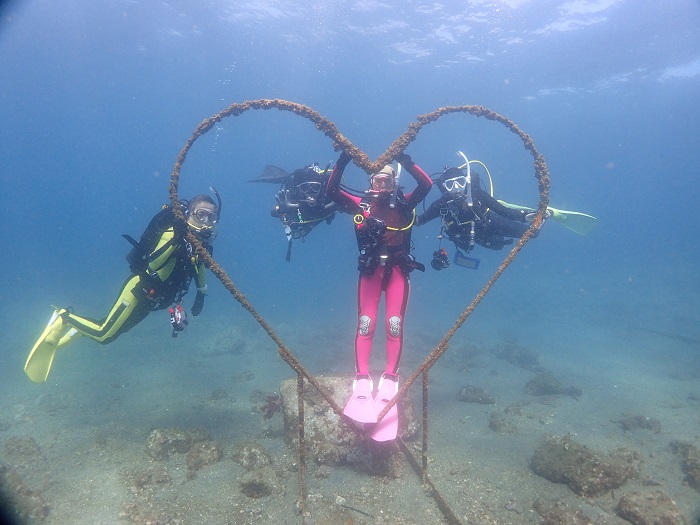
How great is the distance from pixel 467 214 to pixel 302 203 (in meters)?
3.84

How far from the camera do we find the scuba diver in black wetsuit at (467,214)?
25.4ft

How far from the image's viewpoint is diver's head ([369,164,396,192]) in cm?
645

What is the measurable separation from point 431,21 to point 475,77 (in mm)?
10259

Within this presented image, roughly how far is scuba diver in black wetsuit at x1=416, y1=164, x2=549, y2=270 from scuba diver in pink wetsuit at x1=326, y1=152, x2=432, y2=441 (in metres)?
1.21

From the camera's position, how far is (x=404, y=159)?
5715mm

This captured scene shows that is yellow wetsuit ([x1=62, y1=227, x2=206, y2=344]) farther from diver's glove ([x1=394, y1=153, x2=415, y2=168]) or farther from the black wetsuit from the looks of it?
the black wetsuit

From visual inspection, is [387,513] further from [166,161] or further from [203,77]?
[166,161]

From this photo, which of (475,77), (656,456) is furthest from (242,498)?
(475,77)

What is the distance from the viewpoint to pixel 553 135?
56.5 meters

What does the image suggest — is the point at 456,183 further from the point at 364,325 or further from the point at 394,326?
the point at 364,325

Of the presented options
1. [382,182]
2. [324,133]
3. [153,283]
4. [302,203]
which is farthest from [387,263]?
[153,283]

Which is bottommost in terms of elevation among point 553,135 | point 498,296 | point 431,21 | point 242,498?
point 242,498

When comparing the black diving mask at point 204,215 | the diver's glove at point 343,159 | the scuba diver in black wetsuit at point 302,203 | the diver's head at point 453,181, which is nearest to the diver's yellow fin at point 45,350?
the black diving mask at point 204,215

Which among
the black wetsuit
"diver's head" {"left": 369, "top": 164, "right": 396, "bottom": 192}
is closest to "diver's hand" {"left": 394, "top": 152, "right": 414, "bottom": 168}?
"diver's head" {"left": 369, "top": 164, "right": 396, "bottom": 192}
